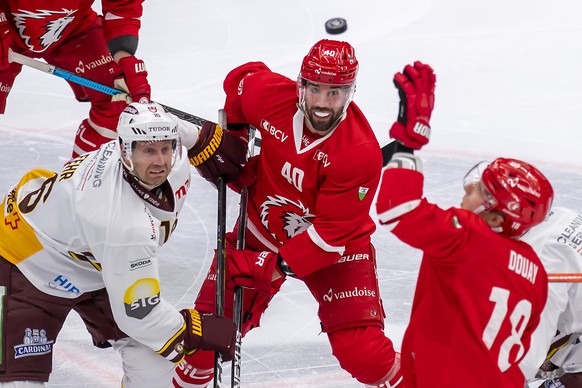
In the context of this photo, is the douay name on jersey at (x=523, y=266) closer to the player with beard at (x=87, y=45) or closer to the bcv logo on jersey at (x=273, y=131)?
the bcv logo on jersey at (x=273, y=131)

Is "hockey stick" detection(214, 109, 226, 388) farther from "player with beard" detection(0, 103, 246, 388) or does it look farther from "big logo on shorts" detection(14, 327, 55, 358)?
"big logo on shorts" detection(14, 327, 55, 358)

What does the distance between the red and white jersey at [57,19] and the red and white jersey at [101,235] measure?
3.39 ft

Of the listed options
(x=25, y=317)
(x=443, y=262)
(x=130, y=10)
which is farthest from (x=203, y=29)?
(x=443, y=262)

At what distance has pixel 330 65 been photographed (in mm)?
3357

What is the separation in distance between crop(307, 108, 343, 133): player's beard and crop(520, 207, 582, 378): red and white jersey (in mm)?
738

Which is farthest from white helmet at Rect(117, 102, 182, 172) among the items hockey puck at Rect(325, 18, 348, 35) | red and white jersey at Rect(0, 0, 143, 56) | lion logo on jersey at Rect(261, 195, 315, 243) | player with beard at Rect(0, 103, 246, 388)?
hockey puck at Rect(325, 18, 348, 35)

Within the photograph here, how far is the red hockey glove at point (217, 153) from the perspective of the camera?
3678 mm

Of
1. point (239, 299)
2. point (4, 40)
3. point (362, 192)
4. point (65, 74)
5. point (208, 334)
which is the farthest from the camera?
point (65, 74)

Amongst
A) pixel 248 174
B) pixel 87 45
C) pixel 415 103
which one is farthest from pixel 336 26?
pixel 415 103

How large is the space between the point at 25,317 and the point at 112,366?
0.87 meters

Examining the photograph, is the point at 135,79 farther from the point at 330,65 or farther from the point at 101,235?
the point at 101,235

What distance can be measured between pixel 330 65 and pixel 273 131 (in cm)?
34

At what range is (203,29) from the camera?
6.39 m

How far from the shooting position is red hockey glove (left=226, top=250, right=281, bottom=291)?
3516 mm
